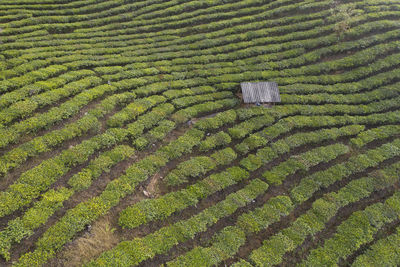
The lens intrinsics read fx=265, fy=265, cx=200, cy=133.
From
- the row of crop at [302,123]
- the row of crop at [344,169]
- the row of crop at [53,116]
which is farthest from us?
the row of crop at [302,123]

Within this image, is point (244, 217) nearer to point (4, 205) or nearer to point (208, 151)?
point (208, 151)

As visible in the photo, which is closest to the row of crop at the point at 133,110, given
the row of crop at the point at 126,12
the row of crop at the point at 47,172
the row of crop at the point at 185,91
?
the row of crop at the point at 185,91

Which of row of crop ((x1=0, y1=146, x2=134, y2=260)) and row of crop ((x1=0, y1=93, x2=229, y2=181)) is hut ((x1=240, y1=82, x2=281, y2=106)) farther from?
row of crop ((x1=0, y1=146, x2=134, y2=260))

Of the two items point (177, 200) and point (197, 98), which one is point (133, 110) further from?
point (177, 200)

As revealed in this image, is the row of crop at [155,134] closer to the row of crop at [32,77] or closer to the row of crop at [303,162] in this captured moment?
the row of crop at [303,162]

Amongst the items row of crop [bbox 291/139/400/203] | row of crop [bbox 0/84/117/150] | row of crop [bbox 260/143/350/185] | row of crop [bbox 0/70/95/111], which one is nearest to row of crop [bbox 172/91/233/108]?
row of crop [bbox 0/84/117/150]

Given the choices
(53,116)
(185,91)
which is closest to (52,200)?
(53,116)
